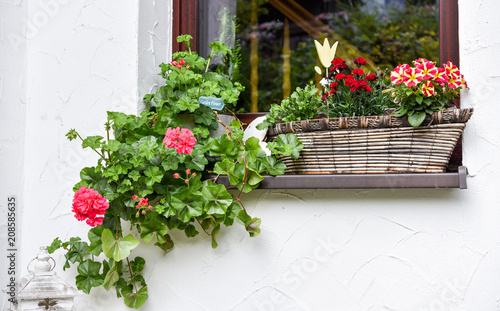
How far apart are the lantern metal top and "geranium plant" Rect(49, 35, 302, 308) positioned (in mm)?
52

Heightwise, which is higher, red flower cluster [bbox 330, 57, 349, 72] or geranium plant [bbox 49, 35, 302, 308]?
red flower cluster [bbox 330, 57, 349, 72]

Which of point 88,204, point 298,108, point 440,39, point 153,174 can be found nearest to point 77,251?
point 88,204

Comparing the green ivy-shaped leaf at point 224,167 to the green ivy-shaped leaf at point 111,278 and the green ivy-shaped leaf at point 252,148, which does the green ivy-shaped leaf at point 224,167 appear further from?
the green ivy-shaped leaf at point 111,278

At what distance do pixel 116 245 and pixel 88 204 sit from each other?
0.16 m

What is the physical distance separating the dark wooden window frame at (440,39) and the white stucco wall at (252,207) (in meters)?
0.04

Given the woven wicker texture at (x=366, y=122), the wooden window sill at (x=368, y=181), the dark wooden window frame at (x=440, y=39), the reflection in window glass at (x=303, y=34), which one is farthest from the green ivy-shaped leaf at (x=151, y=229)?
the reflection in window glass at (x=303, y=34)

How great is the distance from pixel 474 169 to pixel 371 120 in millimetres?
292

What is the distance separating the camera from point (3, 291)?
1736mm

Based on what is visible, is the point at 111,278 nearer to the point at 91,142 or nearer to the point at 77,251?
the point at 77,251

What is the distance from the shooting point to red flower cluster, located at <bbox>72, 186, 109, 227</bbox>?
137 centimetres

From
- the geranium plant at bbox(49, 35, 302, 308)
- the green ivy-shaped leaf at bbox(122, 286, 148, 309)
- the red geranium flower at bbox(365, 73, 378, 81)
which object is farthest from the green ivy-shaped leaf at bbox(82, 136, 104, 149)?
the red geranium flower at bbox(365, 73, 378, 81)

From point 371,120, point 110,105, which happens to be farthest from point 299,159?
point 110,105

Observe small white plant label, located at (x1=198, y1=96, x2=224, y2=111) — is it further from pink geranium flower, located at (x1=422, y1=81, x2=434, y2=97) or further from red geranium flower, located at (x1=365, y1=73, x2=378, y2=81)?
pink geranium flower, located at (x1=422, y1=81, x2=434, y2=97)

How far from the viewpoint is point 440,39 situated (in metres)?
1.49
